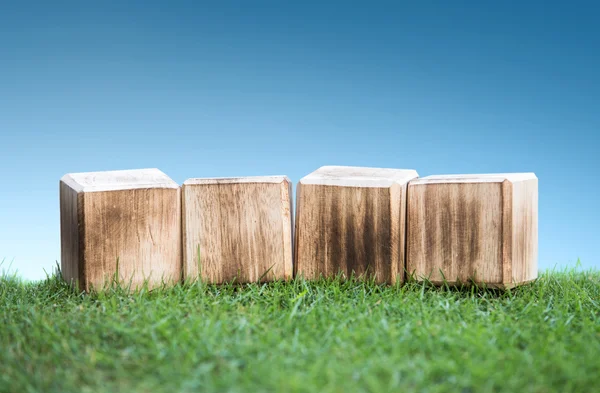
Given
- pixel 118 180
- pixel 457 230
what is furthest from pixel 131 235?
pixel 457 230

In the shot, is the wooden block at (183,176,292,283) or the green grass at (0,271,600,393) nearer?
the green grass at (0,271,600,393)

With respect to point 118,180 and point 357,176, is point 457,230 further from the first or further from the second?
point 118,180

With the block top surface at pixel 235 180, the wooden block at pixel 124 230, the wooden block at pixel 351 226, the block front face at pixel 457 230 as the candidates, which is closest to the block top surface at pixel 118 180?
the wooden block at pixel 124 230

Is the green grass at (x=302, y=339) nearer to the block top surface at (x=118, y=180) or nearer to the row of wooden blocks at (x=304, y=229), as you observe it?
the row of wooden blocks at (x=304, y=229)

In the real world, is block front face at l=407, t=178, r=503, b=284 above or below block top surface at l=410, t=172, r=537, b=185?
below

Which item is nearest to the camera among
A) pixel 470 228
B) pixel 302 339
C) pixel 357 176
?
pixel 302 339

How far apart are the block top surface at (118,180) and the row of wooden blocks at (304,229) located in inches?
0.4

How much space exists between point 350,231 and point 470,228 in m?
0.58

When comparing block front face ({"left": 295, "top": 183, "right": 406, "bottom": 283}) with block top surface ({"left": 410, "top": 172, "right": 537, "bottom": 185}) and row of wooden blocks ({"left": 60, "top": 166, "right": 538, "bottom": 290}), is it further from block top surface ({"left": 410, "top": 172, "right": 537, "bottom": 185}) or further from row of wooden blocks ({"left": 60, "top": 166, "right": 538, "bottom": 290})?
block top surface ({"left": 410, "top": 172, "right": 537, "bottom": 185})

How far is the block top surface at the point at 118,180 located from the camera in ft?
9.66

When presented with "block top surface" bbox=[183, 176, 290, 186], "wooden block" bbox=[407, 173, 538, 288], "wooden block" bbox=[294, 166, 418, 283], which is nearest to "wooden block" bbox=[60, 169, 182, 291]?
"block top surface" bbox=[183, 176, 290, 186]

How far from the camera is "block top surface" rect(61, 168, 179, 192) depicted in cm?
294

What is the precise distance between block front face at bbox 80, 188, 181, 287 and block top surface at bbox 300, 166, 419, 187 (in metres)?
0.71

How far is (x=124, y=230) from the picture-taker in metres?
2.94
